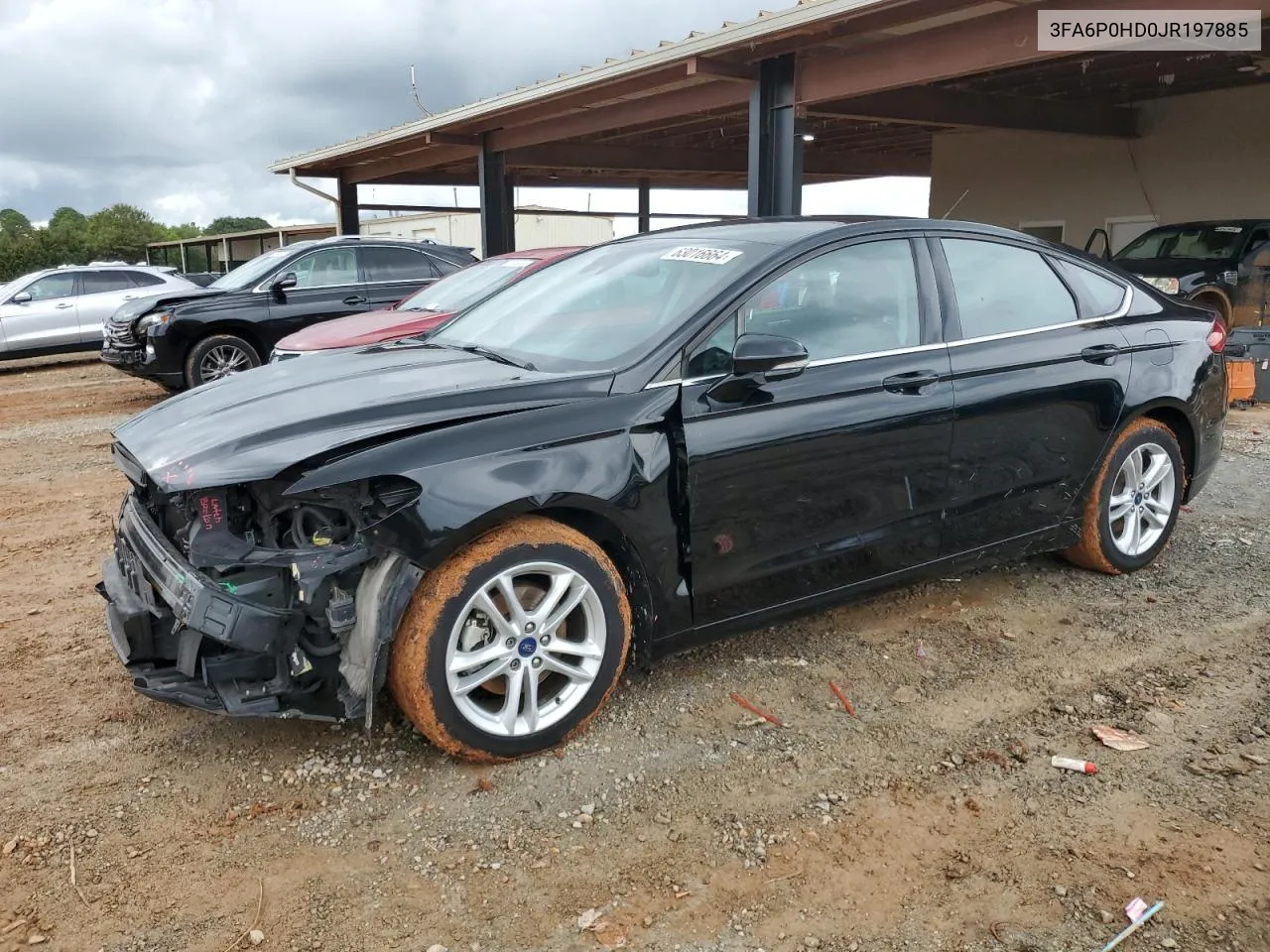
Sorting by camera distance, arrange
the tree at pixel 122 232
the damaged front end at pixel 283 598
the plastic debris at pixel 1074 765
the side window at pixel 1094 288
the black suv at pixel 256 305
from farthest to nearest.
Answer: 1. the tree at pixel 122 232
2. the black suv at pixel 256 305
3. the side window at pixel 1094 288
4. the plastic debris at pixel 1074 765
5. the damaged front end at pixel 283 598

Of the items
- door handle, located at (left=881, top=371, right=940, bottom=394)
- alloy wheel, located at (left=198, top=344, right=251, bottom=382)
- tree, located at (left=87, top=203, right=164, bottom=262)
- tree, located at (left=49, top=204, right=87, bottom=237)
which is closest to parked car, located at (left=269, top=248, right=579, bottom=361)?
alloy wheel, located at (left=198, top=344, right=251, bottom=382)

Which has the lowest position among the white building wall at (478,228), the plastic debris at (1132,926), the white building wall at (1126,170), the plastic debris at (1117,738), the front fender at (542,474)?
the plastic debris at (1132,926)

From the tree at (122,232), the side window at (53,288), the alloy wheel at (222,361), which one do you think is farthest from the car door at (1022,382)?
the tree at (122,232)

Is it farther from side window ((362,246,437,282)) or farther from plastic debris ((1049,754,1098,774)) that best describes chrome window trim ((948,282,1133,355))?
side window ((362,246,437,282))

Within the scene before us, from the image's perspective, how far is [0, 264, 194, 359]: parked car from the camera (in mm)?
14016

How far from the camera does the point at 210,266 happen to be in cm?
4056

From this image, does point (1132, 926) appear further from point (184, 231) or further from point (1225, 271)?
point (184, 231)

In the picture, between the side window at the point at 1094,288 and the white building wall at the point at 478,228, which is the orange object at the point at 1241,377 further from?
the white building wall at the point at 478,228

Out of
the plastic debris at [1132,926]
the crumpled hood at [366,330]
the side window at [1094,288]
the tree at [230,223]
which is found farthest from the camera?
the tree at [230,223]

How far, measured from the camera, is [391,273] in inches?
425

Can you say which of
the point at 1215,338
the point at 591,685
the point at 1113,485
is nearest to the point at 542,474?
the point at 591,685

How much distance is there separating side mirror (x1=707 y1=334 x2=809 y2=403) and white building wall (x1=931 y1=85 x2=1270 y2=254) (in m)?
14.3

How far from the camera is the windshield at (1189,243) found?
38.9 feet

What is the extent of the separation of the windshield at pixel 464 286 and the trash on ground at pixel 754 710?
5.05 meters
